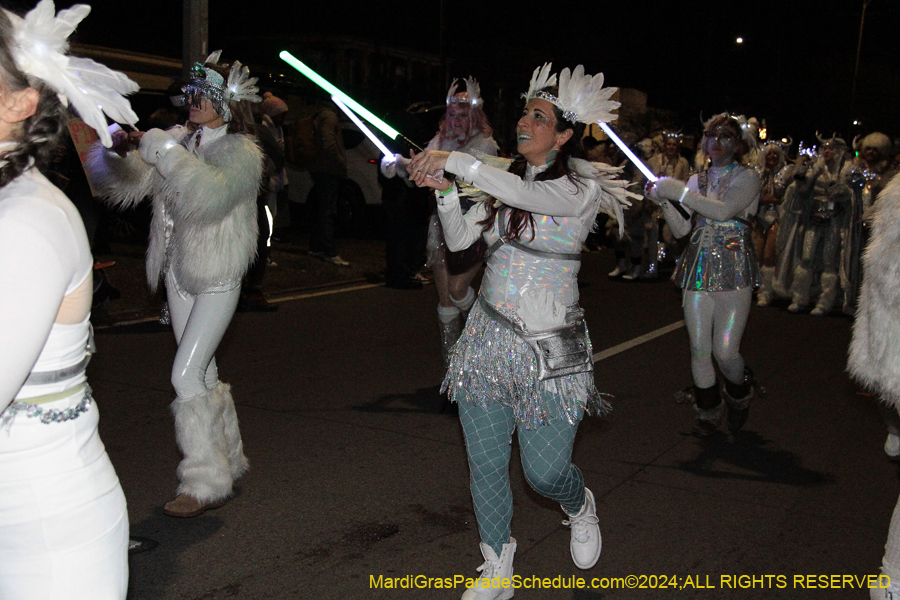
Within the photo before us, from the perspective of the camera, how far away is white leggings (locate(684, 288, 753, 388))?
5211 millimetres

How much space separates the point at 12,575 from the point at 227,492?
252cm

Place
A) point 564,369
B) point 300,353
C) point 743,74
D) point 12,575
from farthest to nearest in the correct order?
point 743,74
point 300,353
point 564,369
point 12,575

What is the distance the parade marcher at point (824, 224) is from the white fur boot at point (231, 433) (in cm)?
808

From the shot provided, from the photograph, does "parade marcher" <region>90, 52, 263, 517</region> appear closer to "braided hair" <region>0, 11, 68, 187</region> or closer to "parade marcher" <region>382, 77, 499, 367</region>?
"parade marcher" <region>382, 77, 499, 367</region>

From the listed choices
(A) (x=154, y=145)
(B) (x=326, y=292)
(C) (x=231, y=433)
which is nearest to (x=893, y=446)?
(C) (x=231, y=433)

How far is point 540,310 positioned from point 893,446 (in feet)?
10.1

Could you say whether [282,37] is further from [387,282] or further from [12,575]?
[12,575]

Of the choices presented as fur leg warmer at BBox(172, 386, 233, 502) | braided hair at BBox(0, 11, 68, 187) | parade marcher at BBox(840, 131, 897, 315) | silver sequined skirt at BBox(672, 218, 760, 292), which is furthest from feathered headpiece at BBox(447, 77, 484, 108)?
parade marcher at BBox(840, 131, 897, 315)

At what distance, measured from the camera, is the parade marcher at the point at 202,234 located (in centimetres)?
397

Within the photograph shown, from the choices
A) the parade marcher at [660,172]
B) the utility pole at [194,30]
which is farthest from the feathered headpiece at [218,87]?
the parade marcher at [660,172]

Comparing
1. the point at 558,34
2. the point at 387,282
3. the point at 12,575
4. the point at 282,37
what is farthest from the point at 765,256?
the point at 558,34

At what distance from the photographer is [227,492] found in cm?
416

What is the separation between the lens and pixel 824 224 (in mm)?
10648

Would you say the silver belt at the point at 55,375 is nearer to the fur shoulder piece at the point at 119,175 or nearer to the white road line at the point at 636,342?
the fur shoulder piece at the point at 119,175
